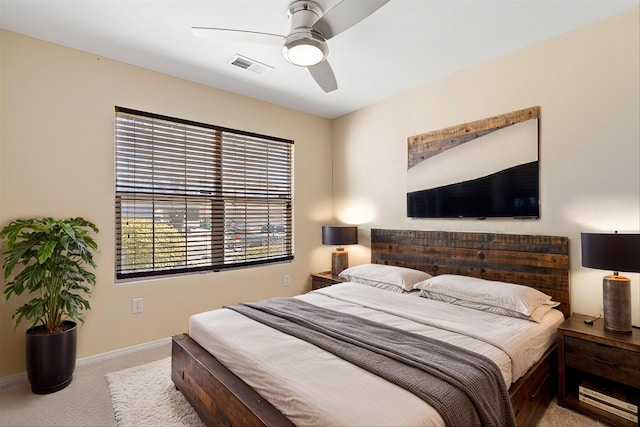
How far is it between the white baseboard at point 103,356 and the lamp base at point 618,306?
360 centimetres

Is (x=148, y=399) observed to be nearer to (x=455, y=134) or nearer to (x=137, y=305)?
(x=137, y=305)

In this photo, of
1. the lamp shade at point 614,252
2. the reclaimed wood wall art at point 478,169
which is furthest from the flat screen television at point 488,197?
the lamp shade at point 614,252

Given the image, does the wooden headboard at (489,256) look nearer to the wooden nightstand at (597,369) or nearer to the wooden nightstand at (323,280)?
the wooden nightstand at (597,369)

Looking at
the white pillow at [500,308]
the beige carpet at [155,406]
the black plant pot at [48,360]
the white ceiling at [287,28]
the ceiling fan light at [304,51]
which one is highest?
the white ceiling at [287,28]

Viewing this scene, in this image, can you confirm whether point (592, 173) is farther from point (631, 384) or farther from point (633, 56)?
point (631, 384)

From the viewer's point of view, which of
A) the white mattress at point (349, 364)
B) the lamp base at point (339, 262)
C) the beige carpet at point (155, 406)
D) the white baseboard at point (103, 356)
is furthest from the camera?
the lamp base at point (339, 262)

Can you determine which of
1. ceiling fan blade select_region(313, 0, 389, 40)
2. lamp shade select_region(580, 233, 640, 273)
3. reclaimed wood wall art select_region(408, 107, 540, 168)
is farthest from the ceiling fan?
lamp shade select_region(580, 233, 640, 273)

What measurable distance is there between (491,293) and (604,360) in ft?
2.28

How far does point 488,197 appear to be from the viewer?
9.49 ft

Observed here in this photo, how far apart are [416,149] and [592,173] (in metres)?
1.53

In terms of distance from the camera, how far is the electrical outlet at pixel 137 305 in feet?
9.53

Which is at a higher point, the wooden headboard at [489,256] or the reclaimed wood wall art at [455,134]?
the reclaimed wood wall art at [455,134]

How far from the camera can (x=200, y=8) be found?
2.12m

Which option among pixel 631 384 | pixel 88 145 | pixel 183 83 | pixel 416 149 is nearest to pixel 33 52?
pixel 88 145
